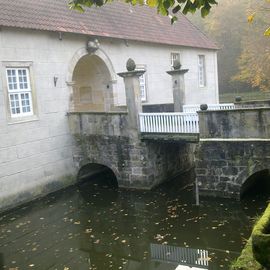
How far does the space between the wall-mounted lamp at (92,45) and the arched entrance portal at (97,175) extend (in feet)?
15.3

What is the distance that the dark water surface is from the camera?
8281mm

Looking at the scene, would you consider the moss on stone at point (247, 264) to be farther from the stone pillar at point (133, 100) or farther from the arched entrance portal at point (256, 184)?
the stone pillar at point (133, 100)

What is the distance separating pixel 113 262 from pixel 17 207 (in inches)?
213

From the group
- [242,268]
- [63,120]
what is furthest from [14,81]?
[242,268]

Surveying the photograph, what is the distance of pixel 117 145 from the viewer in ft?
45.6

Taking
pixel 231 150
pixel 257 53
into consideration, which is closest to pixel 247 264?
pixel 231 150

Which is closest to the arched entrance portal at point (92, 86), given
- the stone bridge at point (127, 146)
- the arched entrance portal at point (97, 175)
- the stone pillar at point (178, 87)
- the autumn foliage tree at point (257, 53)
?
the arched entrance portal at point (97, 175)

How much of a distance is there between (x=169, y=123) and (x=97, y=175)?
15.5ft

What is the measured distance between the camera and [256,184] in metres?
13.0

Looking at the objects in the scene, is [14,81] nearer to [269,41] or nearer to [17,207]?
[17,207]

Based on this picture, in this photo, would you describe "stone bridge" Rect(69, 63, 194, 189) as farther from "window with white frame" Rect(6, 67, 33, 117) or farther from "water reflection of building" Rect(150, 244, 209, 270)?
"water reflection of building" Rect(150, 244, 209, 270)

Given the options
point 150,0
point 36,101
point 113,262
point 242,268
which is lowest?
point 113,262

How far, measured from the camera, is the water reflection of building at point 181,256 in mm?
7967

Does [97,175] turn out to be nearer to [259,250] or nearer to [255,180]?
[255,180]
